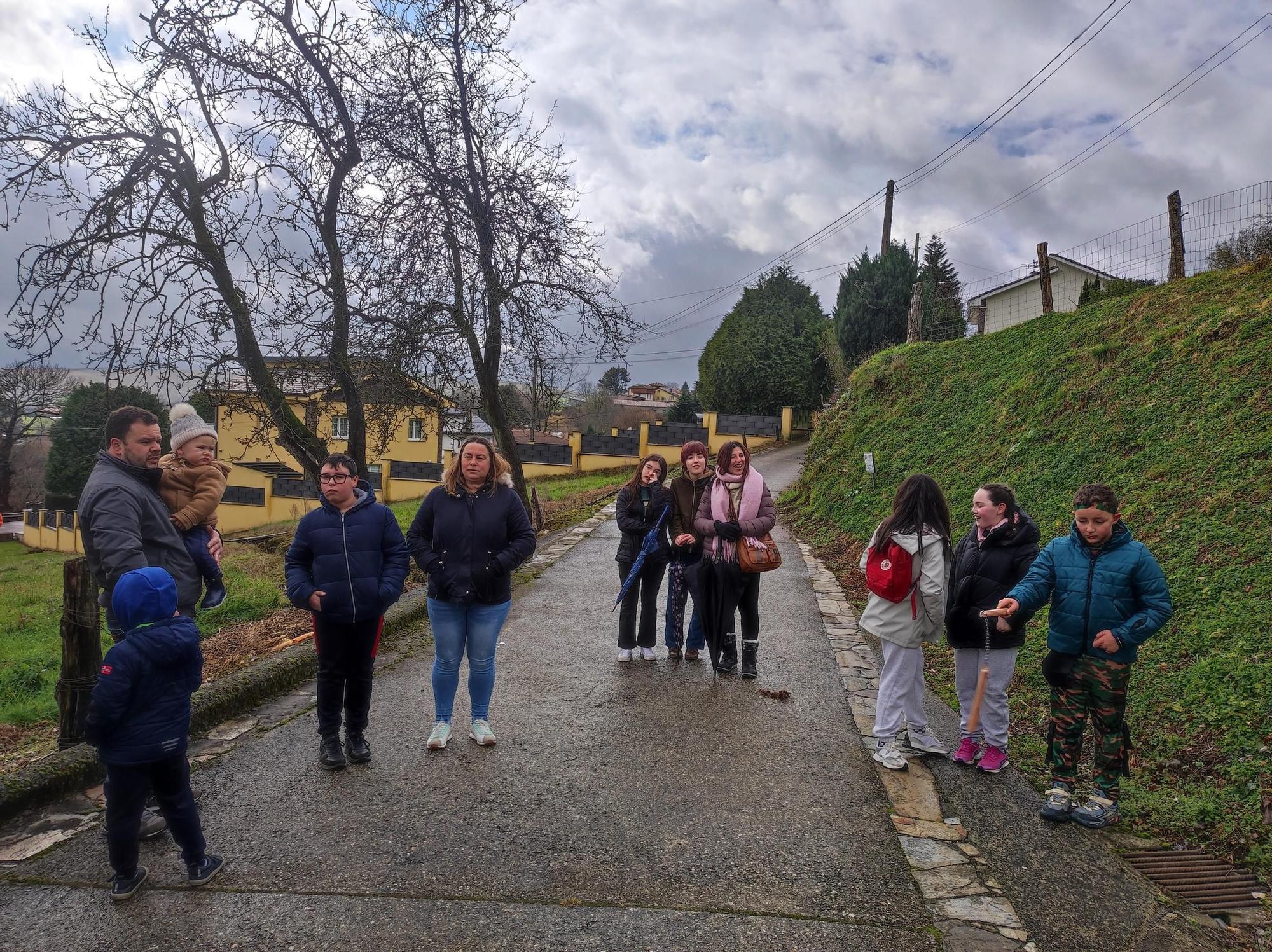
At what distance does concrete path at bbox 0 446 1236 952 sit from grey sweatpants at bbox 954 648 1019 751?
34 centimetres

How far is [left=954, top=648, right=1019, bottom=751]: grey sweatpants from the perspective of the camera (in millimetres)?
4383

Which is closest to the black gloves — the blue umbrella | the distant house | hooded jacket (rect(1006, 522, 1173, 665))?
the blue umbrella

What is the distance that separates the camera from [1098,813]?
3.80 m

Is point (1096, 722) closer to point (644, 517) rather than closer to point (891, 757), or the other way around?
point (891, 757)

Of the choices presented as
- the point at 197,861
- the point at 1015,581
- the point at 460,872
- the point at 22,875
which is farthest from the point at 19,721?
the point at 1015,581

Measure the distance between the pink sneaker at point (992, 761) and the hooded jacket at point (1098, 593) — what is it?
783mm

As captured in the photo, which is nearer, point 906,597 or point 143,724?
point 143,724

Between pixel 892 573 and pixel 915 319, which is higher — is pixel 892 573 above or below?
below

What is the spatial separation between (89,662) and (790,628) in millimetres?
5474

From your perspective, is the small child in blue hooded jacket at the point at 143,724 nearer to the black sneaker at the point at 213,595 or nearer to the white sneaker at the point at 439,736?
the black sneaker at the point at 213,595

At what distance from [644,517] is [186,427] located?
11.3 feet

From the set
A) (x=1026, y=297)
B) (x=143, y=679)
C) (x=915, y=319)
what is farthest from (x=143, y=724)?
(x=1026, y=297)

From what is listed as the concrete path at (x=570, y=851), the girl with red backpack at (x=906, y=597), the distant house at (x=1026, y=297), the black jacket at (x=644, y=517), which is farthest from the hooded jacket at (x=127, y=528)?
the distant house at (x=1026, y=297)

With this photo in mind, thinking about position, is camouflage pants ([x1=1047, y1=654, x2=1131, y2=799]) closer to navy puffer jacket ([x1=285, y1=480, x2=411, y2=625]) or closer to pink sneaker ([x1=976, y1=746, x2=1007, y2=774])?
pink sneaker ([x1=976, y1=746, x2=1007, y2=774])
